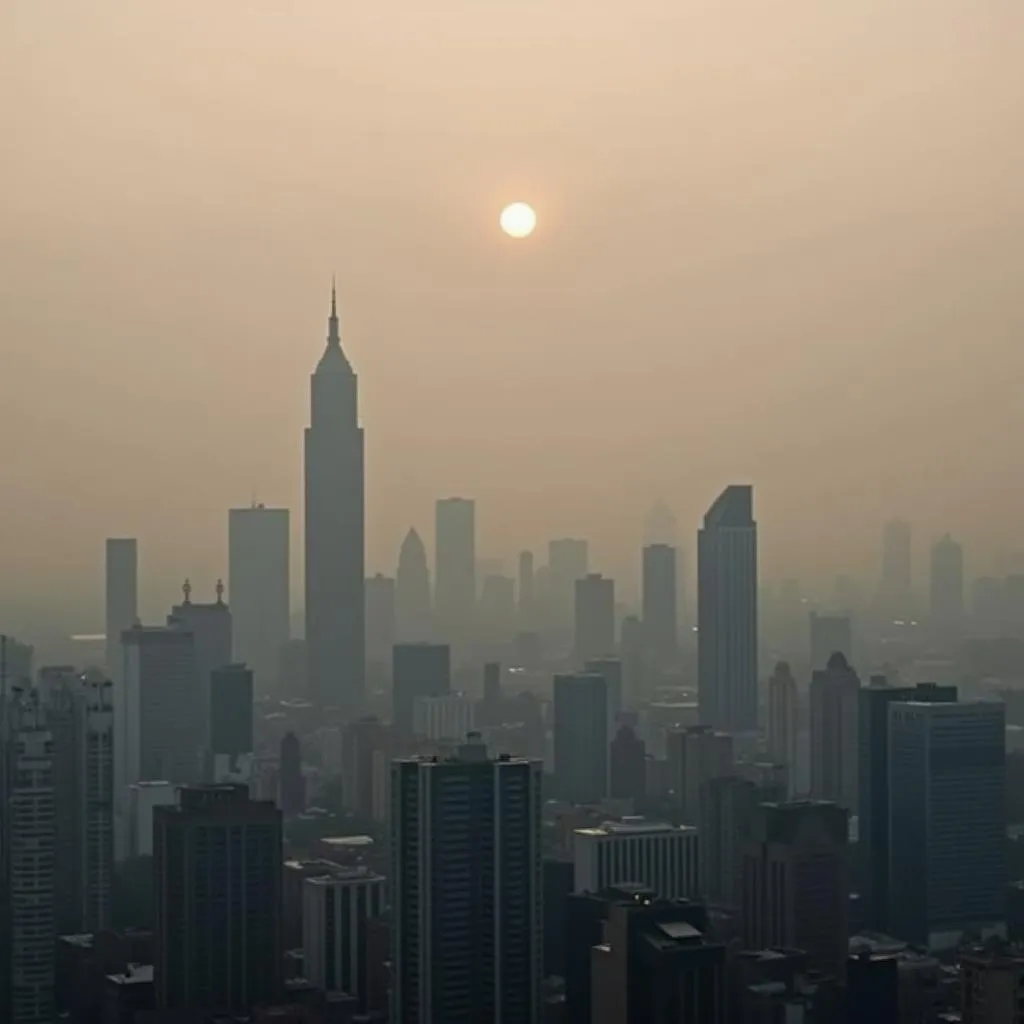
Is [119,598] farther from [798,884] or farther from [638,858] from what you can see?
[798,884]

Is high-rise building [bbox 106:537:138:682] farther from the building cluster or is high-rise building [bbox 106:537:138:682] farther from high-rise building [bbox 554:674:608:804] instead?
high-rise building [bbox 554:674:608:804]

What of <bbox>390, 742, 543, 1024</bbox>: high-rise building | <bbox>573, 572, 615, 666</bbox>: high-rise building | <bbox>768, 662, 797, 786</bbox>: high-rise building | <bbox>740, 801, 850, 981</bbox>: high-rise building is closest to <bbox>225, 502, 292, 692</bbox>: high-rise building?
<bbox>573, 572, 615, 666</bbox>: high-rise building

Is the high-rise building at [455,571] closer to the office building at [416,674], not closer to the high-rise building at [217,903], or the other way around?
the office building at [416,674]

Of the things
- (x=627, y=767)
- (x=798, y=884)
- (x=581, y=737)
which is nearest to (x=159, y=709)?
(x=581, y=737)

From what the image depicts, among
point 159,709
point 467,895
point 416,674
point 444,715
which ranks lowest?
point 467,895

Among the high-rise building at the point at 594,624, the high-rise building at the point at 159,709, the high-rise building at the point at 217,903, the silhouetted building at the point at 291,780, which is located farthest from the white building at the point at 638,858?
the high-rise building at the point at 594,624
